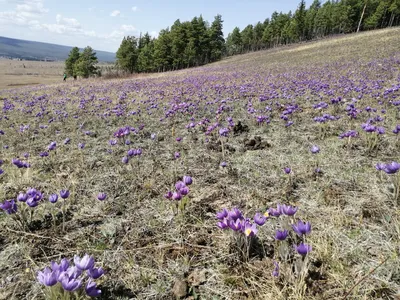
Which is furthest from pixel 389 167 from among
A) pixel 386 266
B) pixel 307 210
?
pixel 386 266

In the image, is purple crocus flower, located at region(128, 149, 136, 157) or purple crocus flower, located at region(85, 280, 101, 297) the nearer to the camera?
purple crocus flower, located at region(85, 280, 101, 297)

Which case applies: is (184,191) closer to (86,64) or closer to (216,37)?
(86,64)

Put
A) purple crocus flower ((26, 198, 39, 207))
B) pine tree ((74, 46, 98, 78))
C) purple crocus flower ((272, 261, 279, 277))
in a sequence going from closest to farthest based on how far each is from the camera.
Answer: purple crocus flower ((272, 261, 279, 277))
purple crocus flower ((26, 198, 39, 207))
pine tree ((74, 46, 98, 78))

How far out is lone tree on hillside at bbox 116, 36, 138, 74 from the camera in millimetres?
51625

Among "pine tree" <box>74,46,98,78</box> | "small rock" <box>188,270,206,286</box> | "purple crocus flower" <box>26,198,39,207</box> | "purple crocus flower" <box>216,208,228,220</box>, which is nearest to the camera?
"small rock" <box>188,270,206,286</box>

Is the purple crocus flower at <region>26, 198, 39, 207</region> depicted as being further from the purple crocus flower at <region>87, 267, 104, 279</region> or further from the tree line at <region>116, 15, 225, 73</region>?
the tree line at <region>116, 15, 225, 73</region>

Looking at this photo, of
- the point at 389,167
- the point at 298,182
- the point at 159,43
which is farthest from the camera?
the point at 159,43

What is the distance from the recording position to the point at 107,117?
799cm

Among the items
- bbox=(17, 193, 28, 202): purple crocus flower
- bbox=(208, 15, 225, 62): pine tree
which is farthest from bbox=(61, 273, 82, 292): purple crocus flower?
bbox=(208, 15, 225, 62): pine tree

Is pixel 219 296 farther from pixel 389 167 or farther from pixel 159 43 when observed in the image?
pixel 159 43

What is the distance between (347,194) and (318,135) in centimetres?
217

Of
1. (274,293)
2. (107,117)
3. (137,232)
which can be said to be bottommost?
(107,117)

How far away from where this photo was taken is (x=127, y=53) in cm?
5234

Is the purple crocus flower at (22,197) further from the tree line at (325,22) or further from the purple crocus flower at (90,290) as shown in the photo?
the tree line at (325,22)
